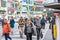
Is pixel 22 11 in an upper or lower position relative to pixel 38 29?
lower

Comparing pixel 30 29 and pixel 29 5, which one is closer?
pixel 30 29

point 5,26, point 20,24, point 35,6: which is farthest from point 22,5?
point 5,26

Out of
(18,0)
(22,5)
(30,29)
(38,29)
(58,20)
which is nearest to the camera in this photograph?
(58,20)

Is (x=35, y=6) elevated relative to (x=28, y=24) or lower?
lower

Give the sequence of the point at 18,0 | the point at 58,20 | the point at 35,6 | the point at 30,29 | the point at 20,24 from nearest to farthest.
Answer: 1. the point at 58,20
2. the point at 30,29
3. the point at 20,24
4. the point at 18,0
5. the point at 35,6

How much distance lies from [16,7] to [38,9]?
11.1m

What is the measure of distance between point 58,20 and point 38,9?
5579cm

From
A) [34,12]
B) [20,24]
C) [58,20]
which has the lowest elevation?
[34,12]

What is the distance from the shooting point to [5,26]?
16.0m

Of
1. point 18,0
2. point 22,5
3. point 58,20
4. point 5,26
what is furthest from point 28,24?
point 22,5

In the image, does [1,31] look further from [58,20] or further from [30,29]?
[58,20]

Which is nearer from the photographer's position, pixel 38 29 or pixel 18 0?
pixel 38 29

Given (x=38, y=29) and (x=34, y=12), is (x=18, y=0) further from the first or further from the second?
(x=38, y=29)

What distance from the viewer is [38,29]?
17.1 meters
